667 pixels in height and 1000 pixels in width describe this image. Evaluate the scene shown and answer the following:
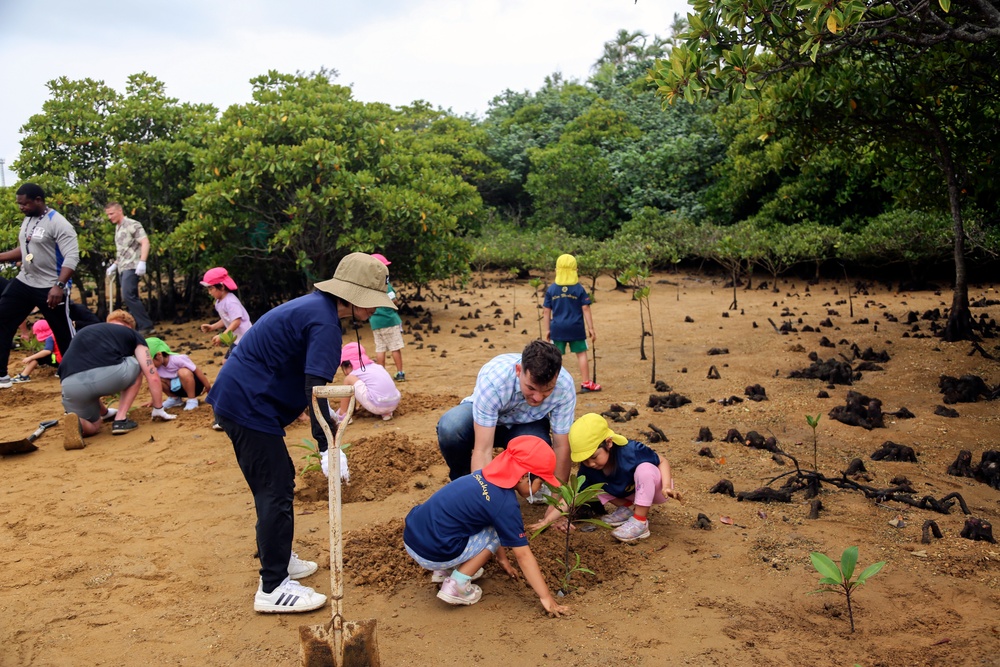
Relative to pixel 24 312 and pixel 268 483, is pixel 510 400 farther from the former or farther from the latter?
pixel 24 312

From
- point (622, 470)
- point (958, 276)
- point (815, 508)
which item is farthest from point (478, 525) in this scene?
point (958, 276)

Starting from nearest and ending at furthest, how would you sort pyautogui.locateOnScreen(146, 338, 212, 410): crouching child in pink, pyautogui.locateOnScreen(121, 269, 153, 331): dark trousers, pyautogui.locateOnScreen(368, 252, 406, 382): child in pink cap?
pyautogui.locateOnScreen(146, 338, 212, 410): crouching child in pink → pyautogui.locateOnScreen(368, 252, 406, 382): child in pink cap → pyautogui.locateOnScreen(121, 269, 153, 331): dark trousers

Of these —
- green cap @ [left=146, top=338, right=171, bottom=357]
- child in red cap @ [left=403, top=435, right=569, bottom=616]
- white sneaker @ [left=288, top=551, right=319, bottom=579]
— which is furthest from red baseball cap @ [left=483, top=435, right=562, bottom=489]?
green cap @ [left=146, top=338, right=171, bottom=357]

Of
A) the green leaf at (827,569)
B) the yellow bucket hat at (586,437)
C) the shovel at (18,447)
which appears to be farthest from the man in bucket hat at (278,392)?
the shovel at (18,447)

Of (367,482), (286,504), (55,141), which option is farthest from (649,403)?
(55,141)

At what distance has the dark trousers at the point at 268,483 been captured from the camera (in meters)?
3.90

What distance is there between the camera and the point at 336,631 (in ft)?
10.8

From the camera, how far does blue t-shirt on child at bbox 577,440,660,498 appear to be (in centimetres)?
461

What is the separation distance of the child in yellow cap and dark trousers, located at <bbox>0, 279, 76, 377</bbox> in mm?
6647

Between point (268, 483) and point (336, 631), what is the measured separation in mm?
929

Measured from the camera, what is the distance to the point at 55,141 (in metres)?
12.8

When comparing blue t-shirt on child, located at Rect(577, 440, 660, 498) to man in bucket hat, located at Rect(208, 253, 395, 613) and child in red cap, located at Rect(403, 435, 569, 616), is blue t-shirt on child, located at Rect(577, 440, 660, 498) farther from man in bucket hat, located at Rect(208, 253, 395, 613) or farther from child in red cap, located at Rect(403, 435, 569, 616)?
man in bucket hat, located at Rect(208, 253, 395, 613)

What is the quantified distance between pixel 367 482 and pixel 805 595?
2992mm

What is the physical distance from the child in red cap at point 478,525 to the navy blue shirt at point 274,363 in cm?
87
